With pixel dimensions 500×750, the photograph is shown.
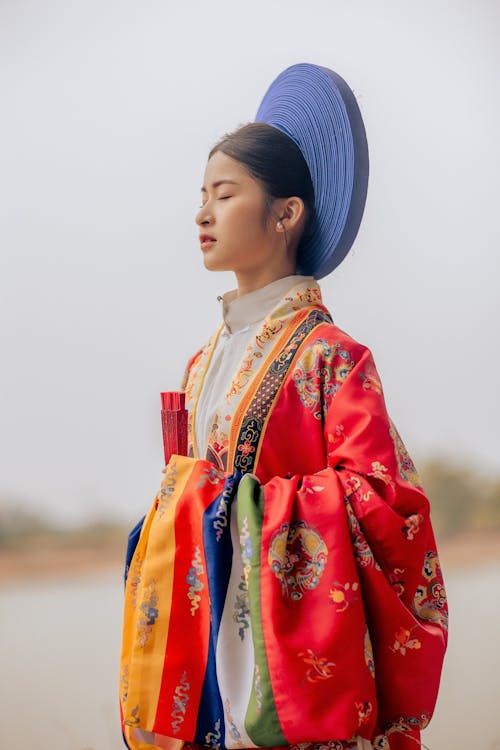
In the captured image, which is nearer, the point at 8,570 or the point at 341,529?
the point at 341,529

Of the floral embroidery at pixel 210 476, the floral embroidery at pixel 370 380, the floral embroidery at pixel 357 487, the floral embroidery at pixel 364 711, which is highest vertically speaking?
the floral embroidery at pixel 370 380

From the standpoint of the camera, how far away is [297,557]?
1.13 meters

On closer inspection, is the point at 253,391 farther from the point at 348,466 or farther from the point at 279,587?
the point at 279,587

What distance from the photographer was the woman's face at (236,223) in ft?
4.43

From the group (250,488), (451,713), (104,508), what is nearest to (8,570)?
(104,508)

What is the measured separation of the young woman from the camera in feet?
3.52

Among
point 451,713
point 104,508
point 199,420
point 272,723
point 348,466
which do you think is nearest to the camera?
point 272,723

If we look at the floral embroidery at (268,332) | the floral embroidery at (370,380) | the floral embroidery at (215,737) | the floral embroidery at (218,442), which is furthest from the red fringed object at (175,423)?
the floral embroidery at (215,737)

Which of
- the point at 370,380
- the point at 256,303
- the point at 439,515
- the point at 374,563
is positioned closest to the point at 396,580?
the point at 374,563

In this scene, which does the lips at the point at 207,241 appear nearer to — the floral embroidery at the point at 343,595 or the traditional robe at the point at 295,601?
the traditional robe at the point at 295,601

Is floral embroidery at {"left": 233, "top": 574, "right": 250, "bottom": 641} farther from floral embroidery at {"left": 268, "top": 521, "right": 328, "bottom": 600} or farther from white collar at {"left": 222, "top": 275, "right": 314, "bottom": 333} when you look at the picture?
white collar at {"left": 222, "top": 275, "right": 314, "bottom": 333}

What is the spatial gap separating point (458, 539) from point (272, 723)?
190 cm

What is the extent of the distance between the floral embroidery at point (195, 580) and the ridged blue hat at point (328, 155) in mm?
500

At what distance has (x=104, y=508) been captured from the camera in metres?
2.74
